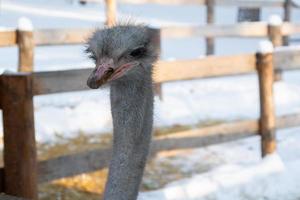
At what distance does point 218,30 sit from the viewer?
27.0 feet

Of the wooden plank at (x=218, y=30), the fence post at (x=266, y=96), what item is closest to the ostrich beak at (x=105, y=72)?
the fence post at (x=266, y=96)

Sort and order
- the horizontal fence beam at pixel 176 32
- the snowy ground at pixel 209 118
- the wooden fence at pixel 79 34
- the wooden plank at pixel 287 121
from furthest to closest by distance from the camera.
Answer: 1. the horizontal fence beam at pixel 176 32
2. the wooden fence at pixel 79 34
3. the wooden plank at pixel 287 121
4. the snowy ground at pixel 209 118

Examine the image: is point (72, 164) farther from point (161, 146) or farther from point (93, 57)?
point (93, 57)

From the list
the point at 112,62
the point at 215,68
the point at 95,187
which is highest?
the point at 112,62

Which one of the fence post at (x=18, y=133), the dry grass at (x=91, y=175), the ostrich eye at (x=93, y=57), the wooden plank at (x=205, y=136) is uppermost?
the ostrich eye at (x=93, y=57)

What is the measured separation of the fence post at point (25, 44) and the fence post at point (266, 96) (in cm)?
263

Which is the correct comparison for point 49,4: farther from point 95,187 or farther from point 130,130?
point 130,130

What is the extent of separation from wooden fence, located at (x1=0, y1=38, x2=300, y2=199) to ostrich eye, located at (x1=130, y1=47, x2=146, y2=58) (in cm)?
83

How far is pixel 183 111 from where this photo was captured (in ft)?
21.9

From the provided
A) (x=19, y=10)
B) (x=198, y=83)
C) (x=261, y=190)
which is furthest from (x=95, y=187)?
(x=19, y=10)

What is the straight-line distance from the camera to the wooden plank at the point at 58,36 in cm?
693

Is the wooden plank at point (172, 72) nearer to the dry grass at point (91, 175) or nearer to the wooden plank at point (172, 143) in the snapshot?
the wooden plank at point (172, 143)

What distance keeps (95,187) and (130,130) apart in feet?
8.65

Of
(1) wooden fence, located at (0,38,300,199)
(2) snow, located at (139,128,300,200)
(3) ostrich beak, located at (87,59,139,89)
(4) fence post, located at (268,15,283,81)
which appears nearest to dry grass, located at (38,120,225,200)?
(1) wooden fence, located at (0,38,300,199)
